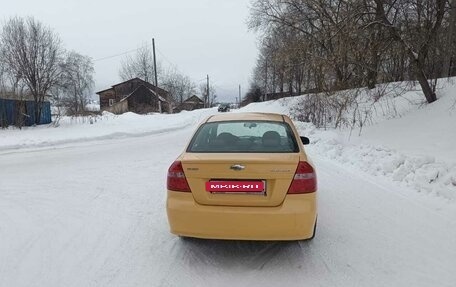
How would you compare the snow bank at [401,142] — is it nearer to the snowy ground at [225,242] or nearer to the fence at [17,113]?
the snowy ground at [225,242]

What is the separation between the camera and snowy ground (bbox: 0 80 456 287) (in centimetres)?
396

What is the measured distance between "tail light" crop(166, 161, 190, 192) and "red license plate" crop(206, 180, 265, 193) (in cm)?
28

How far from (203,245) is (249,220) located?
3.28ft

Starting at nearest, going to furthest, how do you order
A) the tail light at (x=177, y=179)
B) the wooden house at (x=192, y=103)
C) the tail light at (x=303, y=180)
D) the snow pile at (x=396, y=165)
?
the tail light at (x=303, y=180)
the tail light at (x=177, y=179)
the snow pile at (x=396, y=165)
the wooden house at (x=192, y=103)

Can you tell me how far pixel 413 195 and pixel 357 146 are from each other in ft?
14.6

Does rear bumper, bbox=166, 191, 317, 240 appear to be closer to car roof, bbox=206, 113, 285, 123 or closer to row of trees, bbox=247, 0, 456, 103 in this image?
car roof, bbox=206, 113, 285, 123

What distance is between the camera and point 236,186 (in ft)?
13.2

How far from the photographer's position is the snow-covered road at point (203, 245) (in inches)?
154

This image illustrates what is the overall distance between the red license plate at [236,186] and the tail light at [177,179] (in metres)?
0.28

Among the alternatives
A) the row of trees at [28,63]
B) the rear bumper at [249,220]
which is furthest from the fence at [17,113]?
the rear bumper at [249,220]

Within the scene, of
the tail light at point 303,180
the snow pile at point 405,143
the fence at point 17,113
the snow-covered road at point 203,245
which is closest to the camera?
the snow-covered road at point 203,245

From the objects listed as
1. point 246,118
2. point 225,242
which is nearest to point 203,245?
point 225,242

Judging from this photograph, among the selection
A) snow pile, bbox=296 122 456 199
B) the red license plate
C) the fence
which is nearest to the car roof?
the red license plate

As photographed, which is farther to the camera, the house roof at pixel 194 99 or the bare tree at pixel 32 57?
the house roof at pixel 194 99
